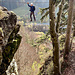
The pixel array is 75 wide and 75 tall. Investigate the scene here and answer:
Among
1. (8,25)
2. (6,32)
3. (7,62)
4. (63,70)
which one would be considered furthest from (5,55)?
(63,70)

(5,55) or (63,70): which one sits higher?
(5,55)

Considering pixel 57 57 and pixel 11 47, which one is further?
Answer: pixel 57 57

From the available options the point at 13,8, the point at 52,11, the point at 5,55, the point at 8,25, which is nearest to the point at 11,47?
the point at 5,55

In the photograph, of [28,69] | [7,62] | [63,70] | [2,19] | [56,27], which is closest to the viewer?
[2,19]

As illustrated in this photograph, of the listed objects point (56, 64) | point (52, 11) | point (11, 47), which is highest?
point (52, 11)

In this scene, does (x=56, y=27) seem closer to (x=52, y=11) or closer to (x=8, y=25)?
(x=52, y=11)

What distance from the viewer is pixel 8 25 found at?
3.80m

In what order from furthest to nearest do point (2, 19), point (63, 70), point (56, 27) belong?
1. point (63, 70)
2. point (56, 27)
3. point (2, 19)

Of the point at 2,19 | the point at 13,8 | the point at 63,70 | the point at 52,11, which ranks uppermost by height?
the point at 13,8

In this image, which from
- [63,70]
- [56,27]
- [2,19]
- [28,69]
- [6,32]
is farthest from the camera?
[28,69]

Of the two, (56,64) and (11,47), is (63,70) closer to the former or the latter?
(56,64)

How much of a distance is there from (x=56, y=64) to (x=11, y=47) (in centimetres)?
317

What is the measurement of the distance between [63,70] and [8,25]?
18.7ft

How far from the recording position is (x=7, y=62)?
156 inches
